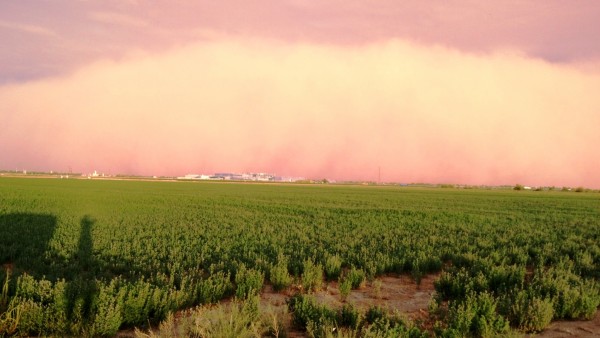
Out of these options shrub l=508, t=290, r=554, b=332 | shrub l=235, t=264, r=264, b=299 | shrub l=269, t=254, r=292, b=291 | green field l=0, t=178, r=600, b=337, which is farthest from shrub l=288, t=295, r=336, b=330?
shrub l=508, t=290, r=554, b=332

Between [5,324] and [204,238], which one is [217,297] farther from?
[204,238]

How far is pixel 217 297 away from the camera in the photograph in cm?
1013

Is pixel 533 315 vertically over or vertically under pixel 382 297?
over

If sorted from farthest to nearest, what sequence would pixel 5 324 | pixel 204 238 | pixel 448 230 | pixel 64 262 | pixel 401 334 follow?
pixel 448 230
pixel 204 238
pixel 64 262
pixel 5 324
pixel 401 334

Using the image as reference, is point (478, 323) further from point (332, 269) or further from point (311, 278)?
point (332, 269)

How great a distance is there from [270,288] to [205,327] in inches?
190

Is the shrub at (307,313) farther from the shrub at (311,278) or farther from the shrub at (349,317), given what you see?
the shrub at (311,278)

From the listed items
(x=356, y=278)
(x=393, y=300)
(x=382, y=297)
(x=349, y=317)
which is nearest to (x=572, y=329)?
(x=393, y=300)

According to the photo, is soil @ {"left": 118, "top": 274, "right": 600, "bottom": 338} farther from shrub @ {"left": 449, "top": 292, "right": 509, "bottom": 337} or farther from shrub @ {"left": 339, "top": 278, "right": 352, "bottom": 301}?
shrub @ {"left": 449, "top": 292, "right": 509, "bottom": 337}

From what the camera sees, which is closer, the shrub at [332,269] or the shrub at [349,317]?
the shrub at [349,317]

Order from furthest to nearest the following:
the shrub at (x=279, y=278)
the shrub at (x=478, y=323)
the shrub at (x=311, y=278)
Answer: the shrub at (x=311, y=278) < the shrub at (x=279, y=278) < the shrub at (x=478, y=323)

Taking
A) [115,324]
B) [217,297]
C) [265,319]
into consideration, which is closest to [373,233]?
[217,297]

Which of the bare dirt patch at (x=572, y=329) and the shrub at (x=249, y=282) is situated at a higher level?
the shrub at (x=249, y=282)

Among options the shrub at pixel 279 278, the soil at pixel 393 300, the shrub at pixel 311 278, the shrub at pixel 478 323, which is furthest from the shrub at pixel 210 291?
the shrub at pixel 478 323
